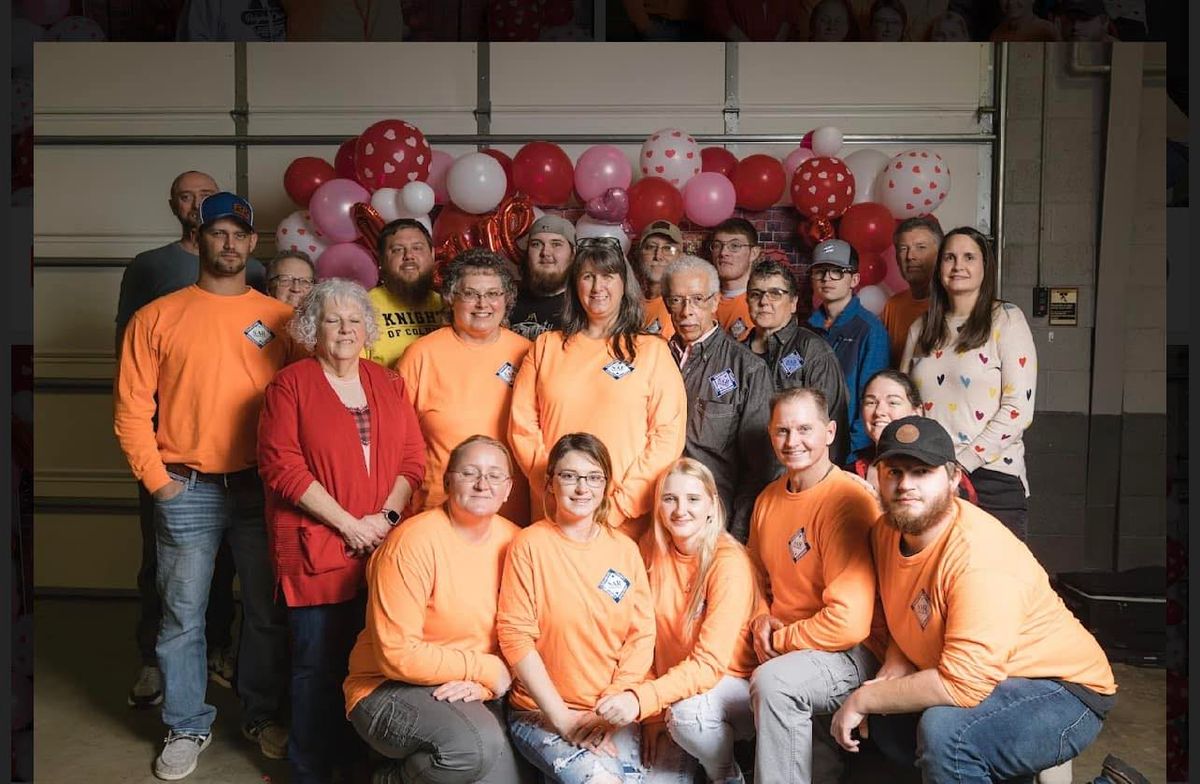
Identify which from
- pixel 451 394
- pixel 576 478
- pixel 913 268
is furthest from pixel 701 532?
pixel 913 268

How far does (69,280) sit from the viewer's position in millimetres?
4793

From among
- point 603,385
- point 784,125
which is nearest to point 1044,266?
point 784,125

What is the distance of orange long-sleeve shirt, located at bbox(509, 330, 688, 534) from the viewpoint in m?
2.73

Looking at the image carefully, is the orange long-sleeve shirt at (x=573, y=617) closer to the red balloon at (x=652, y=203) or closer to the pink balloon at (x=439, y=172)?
the red balloon at (x=652, y=203)

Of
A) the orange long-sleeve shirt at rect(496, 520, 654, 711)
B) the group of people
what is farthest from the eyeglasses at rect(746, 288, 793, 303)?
the orange long-sleeve shirt at rect(496, 520, 654, 711)

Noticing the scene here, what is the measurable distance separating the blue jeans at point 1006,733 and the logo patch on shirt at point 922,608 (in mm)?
195

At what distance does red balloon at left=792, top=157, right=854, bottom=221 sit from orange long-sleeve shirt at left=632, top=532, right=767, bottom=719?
1840 millimetres

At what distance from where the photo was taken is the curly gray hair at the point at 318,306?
2693 mm

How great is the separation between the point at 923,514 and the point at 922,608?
218mm

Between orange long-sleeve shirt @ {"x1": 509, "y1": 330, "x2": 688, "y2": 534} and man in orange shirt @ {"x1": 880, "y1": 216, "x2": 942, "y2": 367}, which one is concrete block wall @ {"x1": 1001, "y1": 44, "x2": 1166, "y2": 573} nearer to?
man in orange shirt @ {"x1": 880, "y1": 216, "x2": 942, "y2": 367}

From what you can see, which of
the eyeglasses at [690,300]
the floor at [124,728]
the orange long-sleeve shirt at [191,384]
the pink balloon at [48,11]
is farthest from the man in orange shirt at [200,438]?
the eyeglasses at [690,300]

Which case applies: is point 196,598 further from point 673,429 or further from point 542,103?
point 542,103

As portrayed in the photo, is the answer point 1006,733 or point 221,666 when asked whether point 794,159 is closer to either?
point 1006,733

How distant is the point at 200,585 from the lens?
9.52ft
